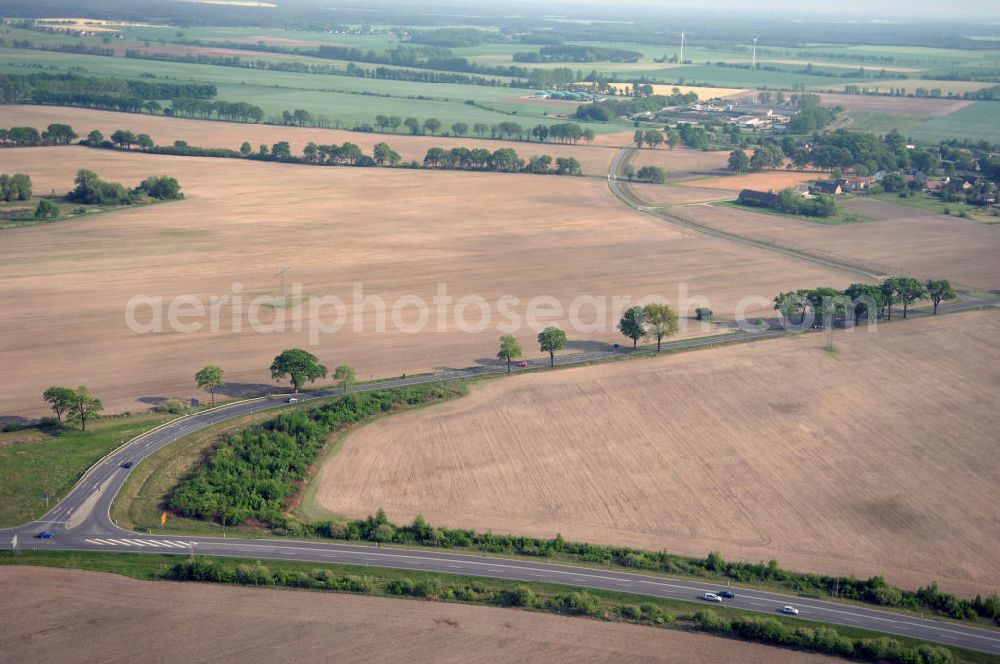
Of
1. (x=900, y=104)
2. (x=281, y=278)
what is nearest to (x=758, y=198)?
(x=281, y=278)

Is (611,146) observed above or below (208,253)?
above

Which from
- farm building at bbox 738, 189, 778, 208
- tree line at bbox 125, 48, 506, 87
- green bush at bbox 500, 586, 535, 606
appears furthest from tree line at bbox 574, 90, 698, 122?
green bush at bbox 500, 586, 535, 606

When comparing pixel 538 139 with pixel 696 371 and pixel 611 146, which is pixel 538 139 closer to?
pixel 611 146

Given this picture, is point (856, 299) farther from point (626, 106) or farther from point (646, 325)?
point (626, 106)

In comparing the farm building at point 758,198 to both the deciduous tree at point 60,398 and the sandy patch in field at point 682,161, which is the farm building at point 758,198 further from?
the deciduous tree at point 60,398

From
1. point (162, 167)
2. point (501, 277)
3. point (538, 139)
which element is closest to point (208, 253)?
point (501, 277)
